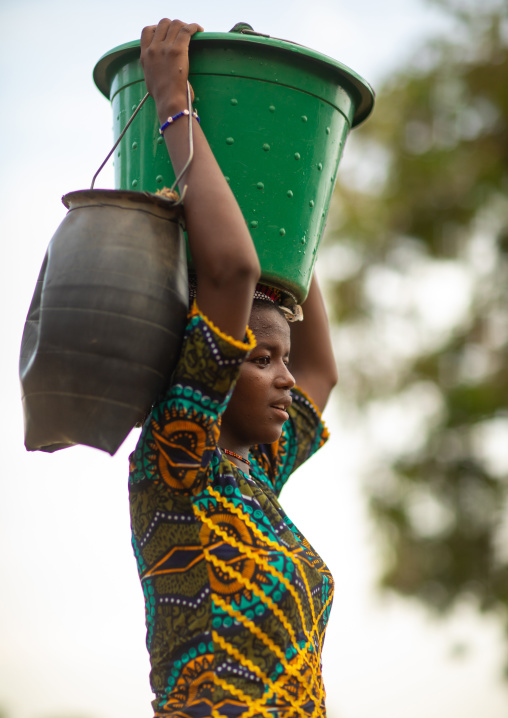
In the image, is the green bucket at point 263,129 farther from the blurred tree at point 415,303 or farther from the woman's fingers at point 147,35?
the blurred tree at point 415,303

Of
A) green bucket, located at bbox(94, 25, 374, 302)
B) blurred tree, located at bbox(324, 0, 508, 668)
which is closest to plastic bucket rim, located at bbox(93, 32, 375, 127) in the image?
green bucket, located at bbox(94, 25, 374, 302)

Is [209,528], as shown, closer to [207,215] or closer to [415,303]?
[207,215]

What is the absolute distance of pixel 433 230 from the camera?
9758mm

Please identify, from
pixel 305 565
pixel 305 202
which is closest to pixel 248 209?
pixel 305 202

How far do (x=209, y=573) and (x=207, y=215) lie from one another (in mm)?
696

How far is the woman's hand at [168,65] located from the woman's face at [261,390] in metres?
0.50

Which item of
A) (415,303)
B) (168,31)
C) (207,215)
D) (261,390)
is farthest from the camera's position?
(415,303)

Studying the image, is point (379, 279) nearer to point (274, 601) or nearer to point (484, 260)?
point (484, 260)

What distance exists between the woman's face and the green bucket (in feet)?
0.34

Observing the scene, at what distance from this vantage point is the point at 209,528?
1.79 meters

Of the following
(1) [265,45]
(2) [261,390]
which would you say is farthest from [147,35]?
(2) [261,390]

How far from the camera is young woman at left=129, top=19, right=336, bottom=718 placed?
5.62 feet

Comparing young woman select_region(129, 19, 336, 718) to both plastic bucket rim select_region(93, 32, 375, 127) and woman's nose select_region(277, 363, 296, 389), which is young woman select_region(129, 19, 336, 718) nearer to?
plastic bucket rim select_region(93, 32, 375, 127)

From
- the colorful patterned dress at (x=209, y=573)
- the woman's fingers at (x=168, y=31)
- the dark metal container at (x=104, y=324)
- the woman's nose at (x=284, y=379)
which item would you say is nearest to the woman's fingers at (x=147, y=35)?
the woman's fingers at (x=168, y=31)
